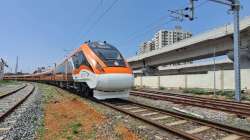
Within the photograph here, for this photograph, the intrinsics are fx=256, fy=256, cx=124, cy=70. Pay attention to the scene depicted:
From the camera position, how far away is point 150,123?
6.77 m

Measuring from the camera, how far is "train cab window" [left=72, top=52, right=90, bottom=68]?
12.7 m

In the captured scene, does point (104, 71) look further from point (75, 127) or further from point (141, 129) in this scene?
point (141, 129)

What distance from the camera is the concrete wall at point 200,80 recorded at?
22633mm

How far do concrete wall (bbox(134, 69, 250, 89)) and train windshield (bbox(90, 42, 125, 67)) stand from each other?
14556 mm

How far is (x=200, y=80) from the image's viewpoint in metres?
27.9

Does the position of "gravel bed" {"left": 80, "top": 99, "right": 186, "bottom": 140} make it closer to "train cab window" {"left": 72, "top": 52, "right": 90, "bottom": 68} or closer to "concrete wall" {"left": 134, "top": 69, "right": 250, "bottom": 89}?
"train cab window" {"left": 72, "top": 52, "right": 90, "bottom": 68}

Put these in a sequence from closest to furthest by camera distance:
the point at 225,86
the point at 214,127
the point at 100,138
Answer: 1. the point at 100,138
2. the point at 214,127
3. the point at 225,86

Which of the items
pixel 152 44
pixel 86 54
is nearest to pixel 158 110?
pixel 86 54

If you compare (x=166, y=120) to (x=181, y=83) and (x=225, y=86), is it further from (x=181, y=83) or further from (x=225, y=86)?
(x=181, y=83)

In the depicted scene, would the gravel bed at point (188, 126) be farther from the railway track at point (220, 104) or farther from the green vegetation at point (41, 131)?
the green vegetation at point (41, 131)

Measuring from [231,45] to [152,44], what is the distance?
61.4 metres

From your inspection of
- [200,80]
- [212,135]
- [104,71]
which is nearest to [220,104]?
[104,71]

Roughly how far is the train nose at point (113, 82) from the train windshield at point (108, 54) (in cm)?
70

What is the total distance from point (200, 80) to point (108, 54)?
60.1 ft
